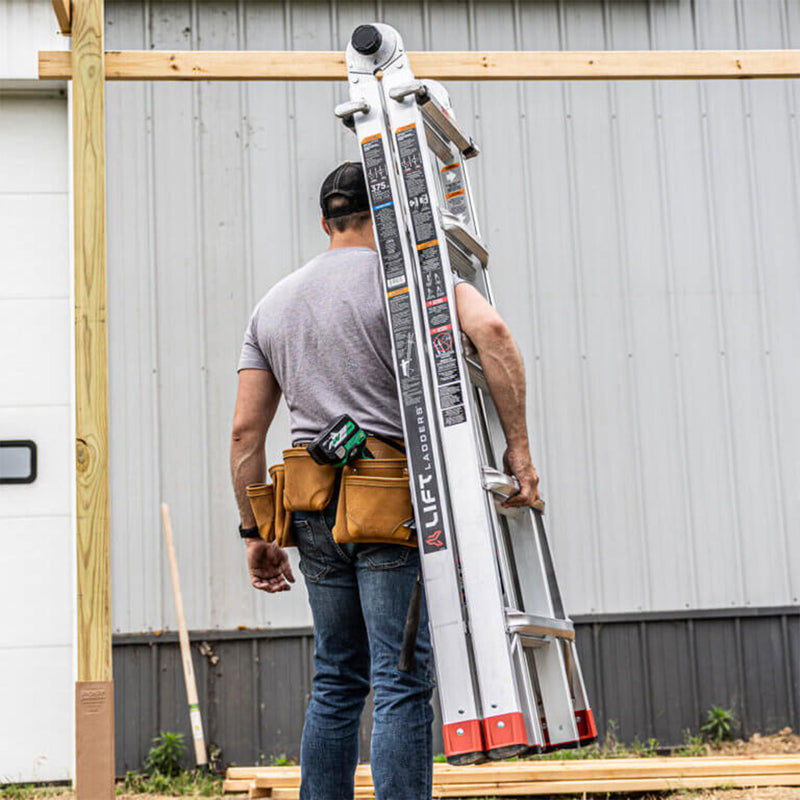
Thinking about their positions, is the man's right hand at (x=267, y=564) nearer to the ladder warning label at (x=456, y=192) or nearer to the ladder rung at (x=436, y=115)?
the ladder warning label at (x=456, y=192)

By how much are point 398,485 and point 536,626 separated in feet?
1.70

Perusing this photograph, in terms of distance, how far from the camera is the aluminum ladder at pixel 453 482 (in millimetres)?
2629

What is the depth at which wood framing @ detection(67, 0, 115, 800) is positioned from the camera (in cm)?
300

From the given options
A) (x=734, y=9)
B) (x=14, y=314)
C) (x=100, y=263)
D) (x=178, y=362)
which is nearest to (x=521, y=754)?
(x=100, y=263)

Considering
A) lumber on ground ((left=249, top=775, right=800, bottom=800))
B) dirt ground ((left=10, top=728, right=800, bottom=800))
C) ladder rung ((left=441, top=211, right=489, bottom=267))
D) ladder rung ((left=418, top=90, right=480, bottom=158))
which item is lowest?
dirt ground ((left=10, top=728, right=800, bottom=800))

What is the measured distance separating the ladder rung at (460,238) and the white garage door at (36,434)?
8.72ft

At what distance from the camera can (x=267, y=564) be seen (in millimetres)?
3010

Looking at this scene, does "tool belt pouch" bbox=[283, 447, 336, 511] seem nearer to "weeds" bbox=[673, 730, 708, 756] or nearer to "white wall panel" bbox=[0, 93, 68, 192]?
"white wall panel" bbox=[0, 93, 68, 192]

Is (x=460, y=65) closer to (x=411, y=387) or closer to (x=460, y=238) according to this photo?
(x=460, y=238)

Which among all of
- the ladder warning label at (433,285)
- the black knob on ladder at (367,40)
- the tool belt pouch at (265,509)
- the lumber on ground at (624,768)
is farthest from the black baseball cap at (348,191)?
the lumber on ground at (624,768)

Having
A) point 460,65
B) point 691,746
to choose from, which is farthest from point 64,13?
point 691,746

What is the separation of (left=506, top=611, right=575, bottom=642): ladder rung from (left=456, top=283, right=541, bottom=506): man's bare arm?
0.29 m

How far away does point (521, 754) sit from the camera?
2557mm

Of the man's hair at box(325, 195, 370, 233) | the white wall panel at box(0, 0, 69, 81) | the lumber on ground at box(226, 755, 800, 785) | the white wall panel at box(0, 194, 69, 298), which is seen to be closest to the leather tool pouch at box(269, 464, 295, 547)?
the man's hair at box(325, 195, 370, 233)
